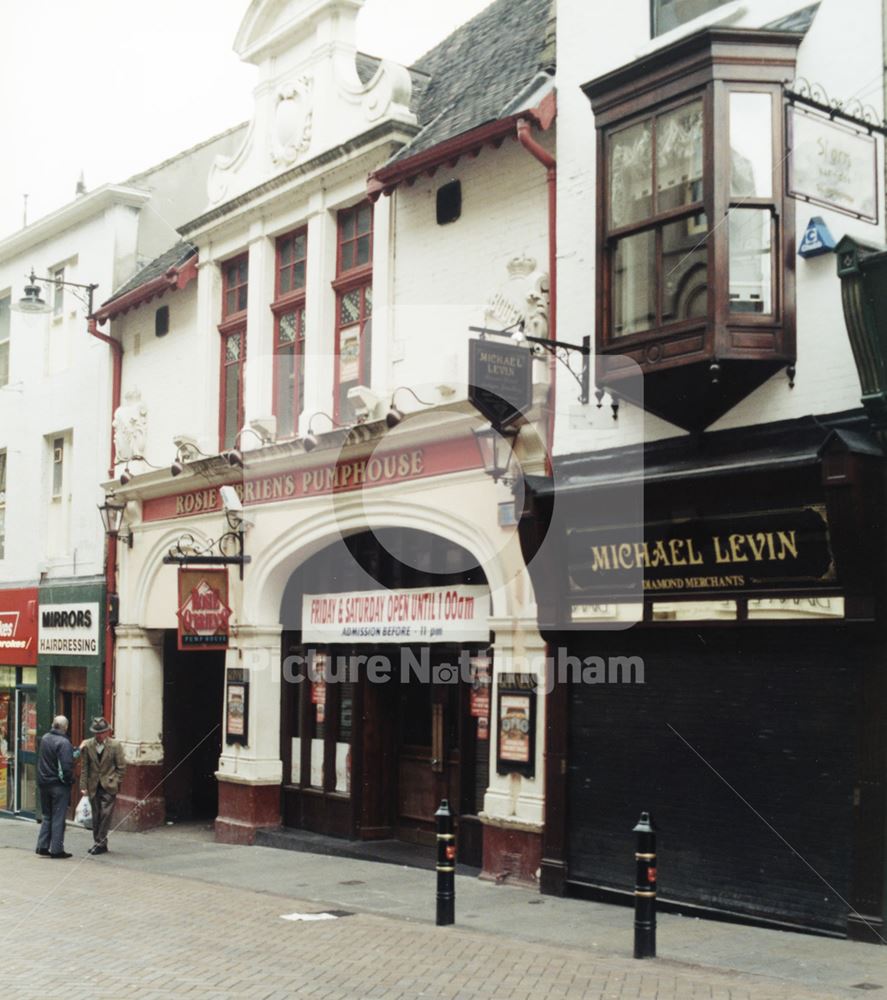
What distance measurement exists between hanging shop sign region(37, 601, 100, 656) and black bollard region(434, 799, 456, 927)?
11.6 metres

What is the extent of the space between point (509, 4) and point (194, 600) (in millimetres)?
8993

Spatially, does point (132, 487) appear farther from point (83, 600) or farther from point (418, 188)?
point (418, 188)

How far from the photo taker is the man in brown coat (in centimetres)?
1786

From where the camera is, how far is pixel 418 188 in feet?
52.4

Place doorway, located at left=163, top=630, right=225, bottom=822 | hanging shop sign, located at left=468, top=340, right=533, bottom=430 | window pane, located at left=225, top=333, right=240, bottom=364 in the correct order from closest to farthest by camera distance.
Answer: hanging shop sign, located at left=468, top=340, right=533, bottom=430 → window pane, located at left=225, top=333, right=240, bottom=364 → doorway, located at left=163, top=630, right=225, bottom=822

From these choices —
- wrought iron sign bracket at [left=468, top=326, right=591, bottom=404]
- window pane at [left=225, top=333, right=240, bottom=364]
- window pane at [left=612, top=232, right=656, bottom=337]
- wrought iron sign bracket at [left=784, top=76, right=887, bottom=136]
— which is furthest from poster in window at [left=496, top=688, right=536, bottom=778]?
window pane at [left=225, top=333, right=240, bottom=364]

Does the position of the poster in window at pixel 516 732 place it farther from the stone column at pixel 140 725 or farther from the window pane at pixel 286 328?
the stone column at pixel 140 725

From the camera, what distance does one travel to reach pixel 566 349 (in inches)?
522

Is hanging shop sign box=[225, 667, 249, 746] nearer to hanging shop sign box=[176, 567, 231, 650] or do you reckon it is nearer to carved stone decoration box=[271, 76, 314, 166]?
hanging shop sign box=[176, 567, 231, 650]

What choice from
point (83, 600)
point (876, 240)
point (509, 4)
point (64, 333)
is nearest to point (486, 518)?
point (876, 240)

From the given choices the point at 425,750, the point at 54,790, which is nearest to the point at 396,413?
the point at 425,750

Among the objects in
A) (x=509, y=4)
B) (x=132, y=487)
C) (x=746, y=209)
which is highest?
(x=509, y=4)

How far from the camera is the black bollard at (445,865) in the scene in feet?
36.5

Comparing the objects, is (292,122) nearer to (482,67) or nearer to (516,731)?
(482,67)
